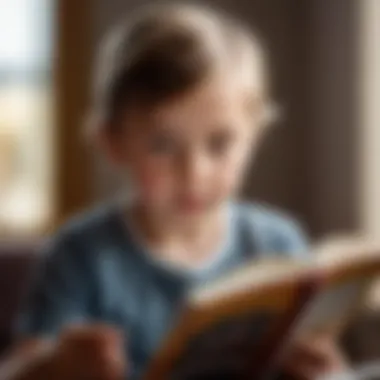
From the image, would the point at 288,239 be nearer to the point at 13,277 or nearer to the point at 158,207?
the point at 158,207

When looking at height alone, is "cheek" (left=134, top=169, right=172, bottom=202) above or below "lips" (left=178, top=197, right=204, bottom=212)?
above

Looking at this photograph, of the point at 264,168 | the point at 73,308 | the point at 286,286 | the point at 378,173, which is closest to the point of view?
the point at 286,286

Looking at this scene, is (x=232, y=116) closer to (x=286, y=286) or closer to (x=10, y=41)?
(x=286, y=286)

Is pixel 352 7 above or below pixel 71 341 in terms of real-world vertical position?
above

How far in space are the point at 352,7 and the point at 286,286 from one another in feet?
1.61

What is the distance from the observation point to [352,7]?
3.45 feet

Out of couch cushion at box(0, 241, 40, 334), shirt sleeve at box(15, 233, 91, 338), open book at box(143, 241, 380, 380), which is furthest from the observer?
couch cushion at box(0, 241, 40, 334)

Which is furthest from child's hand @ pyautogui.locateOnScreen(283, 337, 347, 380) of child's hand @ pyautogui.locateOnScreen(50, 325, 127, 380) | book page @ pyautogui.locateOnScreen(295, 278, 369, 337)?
child's hand @ pyautogui.locateOnScreen(50, 325, 127, 380)

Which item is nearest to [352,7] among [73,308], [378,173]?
[378,173]

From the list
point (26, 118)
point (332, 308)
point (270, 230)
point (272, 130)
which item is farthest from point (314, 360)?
point (26, 118)

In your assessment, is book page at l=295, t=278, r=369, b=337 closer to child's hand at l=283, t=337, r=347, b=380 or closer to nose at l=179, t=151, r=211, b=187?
child's hand at l=283, t=337, r=347, b=380

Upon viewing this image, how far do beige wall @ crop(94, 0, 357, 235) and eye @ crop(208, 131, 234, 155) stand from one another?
112 millimetres

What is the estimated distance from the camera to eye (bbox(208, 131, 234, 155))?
850 mm

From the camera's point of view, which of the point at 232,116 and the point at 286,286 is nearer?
the point at 286,286
